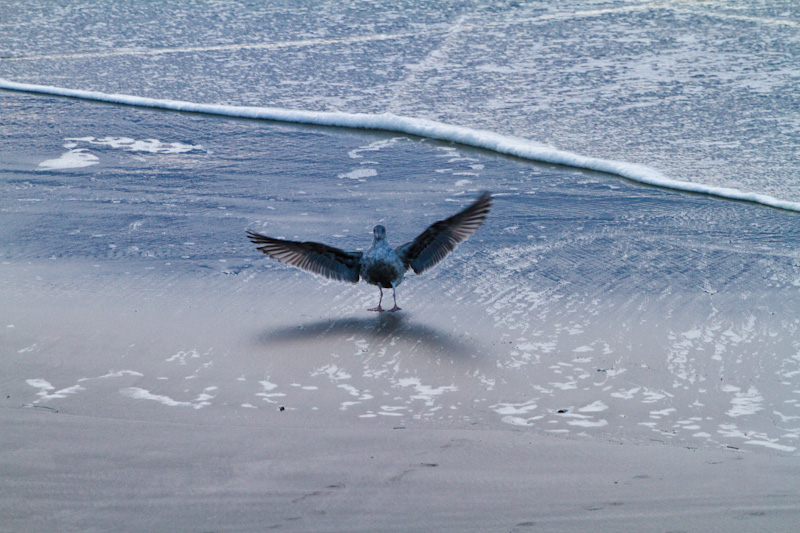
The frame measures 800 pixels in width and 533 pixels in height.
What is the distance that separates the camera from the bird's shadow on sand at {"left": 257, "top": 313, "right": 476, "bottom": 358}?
4117 millimetres

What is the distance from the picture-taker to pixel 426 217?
19.3 feet

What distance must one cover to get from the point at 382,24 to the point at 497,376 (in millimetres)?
8485

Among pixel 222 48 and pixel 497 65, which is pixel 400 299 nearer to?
pixel 497 65

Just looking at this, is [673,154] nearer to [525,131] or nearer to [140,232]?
[525,131]

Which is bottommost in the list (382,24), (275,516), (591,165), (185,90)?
(275,516)

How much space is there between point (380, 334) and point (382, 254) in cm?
53

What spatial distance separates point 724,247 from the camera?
17.3 ft

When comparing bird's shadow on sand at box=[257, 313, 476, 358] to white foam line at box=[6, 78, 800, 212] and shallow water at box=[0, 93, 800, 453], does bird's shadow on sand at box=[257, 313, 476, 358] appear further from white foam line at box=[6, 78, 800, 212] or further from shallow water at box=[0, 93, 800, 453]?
white foam line at box=[6, 78, 800, 212]

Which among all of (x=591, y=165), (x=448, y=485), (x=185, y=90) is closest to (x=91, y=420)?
(x=448, y=485)

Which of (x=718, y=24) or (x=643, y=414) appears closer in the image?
Answer: (x=643, y=414)

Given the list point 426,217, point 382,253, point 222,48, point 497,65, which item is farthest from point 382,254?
point 222,48

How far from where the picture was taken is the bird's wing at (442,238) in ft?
15.6

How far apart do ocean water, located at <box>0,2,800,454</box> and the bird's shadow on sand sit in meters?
0.02

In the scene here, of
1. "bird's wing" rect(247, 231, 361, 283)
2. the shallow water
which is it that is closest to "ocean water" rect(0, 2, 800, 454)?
the shallow water
